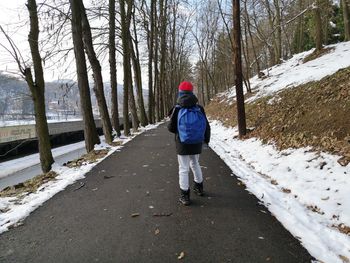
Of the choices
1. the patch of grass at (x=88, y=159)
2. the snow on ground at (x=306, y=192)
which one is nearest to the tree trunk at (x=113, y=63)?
the patch of grass at (x=88, y=159)

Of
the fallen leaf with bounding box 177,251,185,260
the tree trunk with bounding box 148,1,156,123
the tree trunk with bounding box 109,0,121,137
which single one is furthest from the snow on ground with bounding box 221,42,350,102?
the tree trunk with bounding box 148,1,156,123

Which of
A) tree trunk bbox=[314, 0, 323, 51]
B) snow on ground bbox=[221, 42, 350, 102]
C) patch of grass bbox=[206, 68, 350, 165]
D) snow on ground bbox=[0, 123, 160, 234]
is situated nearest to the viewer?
snow on ground bbox=[0, 123, 160, 234]

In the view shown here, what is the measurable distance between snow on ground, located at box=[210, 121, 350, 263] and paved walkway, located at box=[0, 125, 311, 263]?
23cm

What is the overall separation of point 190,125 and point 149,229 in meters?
1.78

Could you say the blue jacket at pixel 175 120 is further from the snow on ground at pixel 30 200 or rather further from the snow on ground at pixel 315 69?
the snow on ground at pixel 315 69

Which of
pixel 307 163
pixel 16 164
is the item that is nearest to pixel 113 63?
pixel 16 164

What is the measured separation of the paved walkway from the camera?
12.8 ft

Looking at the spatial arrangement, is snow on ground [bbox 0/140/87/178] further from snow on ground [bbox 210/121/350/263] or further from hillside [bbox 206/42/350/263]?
snow on ground [bbox 210/121/350/263]

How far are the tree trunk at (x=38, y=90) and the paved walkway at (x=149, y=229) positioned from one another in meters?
4.88

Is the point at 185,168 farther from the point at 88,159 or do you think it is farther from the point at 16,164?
the point at 16,164

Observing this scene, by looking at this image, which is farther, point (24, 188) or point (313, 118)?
point (313, 118)

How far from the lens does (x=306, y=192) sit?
589cm

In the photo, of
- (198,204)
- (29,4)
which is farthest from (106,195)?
(29,4)

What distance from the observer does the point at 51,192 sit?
261 inches
